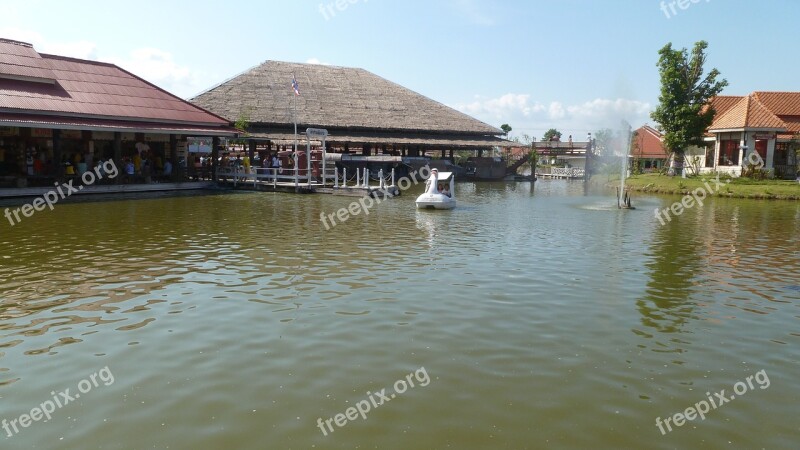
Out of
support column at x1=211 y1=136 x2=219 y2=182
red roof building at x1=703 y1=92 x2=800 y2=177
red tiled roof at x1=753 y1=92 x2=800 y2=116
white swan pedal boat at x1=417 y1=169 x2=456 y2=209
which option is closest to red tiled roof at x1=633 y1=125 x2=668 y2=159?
red tiled roof at x1=753 y1=92 x2=800 y2=116

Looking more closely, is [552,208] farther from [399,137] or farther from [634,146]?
[634,146]

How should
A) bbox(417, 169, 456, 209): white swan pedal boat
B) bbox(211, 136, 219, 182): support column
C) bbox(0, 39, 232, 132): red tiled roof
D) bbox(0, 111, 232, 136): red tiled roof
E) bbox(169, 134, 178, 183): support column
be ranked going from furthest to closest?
bbox(211, 136, 219, 182): support column
bbox(169, 134, 178, 183): support column
bbox(0, 39, 232, 132): red tiled roof
bbox(417, 169, 456, 209): white swan pedal boat
bbox(0, 111, 232, 136): red tiled roof

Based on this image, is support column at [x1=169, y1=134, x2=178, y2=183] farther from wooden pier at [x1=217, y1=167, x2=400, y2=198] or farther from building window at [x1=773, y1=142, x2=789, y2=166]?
building window at [x1=773, y1=142, x2=789, y2=166]

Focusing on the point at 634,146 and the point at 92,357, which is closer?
the point at 92,357

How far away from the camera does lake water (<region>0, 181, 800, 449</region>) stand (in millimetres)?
5828

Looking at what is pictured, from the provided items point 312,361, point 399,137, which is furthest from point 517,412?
point 399,137

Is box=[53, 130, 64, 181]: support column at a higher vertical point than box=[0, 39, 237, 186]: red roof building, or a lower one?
lower

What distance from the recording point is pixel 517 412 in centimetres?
616

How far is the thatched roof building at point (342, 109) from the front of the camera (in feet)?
149

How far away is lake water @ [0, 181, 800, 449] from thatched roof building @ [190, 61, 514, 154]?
2993 centimetres

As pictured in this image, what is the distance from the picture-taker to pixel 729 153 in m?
45.7

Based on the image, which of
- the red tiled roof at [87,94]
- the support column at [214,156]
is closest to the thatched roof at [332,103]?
the support column at [214,156]

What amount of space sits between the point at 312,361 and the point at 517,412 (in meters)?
2.66

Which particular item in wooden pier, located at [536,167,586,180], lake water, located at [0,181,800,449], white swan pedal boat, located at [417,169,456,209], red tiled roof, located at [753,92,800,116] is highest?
red tiled roof, located at [753,92,800,116]
